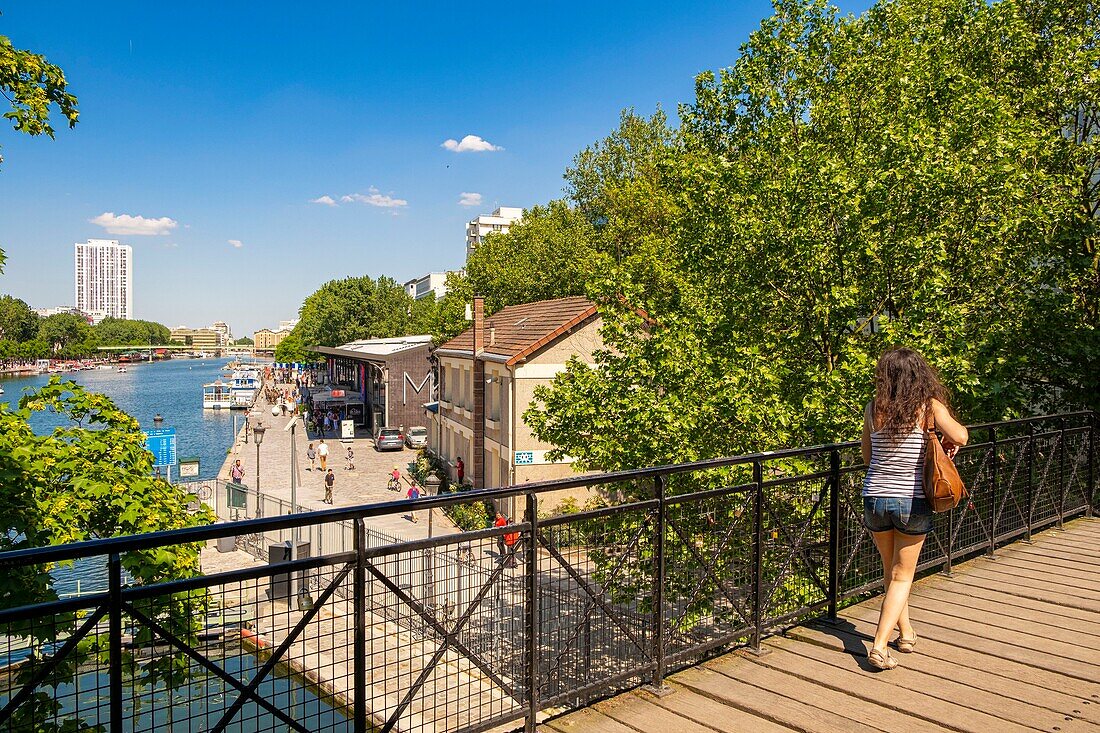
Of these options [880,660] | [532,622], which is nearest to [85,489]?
Result: [532,622]

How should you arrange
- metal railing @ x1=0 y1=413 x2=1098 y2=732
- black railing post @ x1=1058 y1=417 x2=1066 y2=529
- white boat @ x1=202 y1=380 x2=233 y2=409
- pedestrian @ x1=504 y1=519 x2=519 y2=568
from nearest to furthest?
metal railing @ x1=0 y1=413 x2=1098 y2=732 → pedestrian @ x1=504 y1=519 x2=519 y2=568 → black railing post @ x1=1058 y1=417 x2=1066 y2=529 → white boat @ x1=202 y1=380 x2=233 y2=409

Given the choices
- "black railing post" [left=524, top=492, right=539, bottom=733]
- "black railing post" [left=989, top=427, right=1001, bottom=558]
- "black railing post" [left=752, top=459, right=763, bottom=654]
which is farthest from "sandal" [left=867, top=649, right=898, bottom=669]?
"black railing post" [left=989, top=427, right=1001, bottom=558]

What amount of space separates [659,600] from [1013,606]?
11.2 feet

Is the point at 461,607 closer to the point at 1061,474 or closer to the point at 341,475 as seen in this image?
the point at 1061,474

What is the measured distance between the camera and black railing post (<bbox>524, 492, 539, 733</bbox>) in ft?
13.3

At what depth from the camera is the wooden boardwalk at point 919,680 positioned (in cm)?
415

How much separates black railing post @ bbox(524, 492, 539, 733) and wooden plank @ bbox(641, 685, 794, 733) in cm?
81

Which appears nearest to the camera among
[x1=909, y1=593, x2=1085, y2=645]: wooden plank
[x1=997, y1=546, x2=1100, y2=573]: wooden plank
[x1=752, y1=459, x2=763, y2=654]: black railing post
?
[x1=752, y1=459, x2=763, y2=654]: black railing post

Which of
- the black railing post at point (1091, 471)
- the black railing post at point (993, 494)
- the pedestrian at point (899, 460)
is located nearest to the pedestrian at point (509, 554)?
the pedestrian at point (899, 460)

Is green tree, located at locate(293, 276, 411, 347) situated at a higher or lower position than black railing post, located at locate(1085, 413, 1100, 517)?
higher

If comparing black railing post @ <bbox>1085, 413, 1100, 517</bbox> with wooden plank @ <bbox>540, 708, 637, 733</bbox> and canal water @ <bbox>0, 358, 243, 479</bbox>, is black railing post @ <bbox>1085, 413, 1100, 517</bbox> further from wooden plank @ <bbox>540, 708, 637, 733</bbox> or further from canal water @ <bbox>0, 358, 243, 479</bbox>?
canal water @ <bbox>0, 358, 243, 479</bbox>

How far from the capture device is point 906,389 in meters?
4.71

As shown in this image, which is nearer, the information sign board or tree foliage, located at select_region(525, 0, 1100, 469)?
tree foliage, located at select_region(525, 0, 1100, 469)


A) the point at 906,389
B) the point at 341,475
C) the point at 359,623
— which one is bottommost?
the point at 341,475
